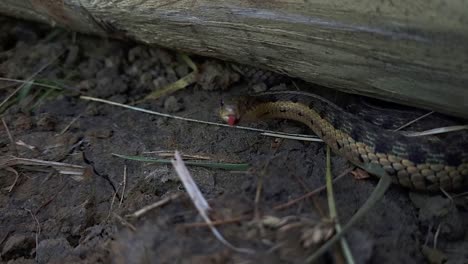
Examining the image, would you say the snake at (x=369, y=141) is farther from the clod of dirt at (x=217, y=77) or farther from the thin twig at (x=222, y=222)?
the thin twig at (x=222, y=222)

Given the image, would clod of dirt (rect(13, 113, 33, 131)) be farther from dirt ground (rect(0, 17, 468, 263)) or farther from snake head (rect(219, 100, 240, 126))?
snake head (rect(219, 100, 240, 126))

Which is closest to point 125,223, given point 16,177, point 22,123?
point 16,177

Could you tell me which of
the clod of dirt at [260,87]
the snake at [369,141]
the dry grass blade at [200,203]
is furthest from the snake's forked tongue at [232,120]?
the dry grass blade at [200,203]

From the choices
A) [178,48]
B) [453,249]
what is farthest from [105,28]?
[453,249]

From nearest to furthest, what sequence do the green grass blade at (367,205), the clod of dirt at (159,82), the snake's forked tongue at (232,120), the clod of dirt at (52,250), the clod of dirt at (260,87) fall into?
the green grass blade at (367,205) < the clod of dirt at (52,250) < the snake's forked tongue at (232,120) < the clod of dirt at (260,87) < the clod of dirt at (159,82)

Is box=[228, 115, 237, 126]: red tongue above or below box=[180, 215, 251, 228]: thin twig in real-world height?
above

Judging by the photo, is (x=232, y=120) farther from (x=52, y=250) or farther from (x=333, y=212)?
(x=52, y=250)

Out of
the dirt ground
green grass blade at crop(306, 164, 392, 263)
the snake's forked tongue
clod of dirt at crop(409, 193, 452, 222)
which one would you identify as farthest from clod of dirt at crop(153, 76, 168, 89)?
clod of dirt at crop(409, 193, 452, 222)

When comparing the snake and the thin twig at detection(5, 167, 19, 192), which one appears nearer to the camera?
the snake
